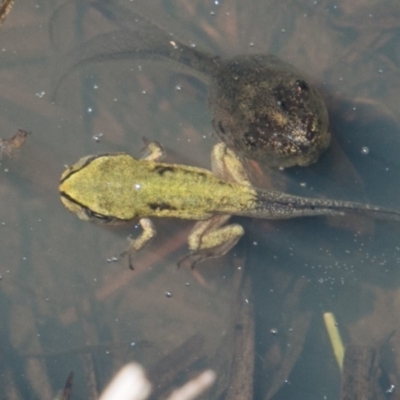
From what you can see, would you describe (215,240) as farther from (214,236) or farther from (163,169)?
(163,169)

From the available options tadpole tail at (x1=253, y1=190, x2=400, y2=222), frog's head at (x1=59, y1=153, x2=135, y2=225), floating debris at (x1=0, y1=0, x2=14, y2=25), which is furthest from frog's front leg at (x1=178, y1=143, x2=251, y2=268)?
floating debris at (x1=0, y1=0, x2=14, y2=25)

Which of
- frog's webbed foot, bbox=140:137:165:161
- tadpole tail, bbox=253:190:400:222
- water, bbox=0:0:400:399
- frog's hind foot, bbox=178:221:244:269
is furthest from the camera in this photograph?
water, bbox=0:0:400:399

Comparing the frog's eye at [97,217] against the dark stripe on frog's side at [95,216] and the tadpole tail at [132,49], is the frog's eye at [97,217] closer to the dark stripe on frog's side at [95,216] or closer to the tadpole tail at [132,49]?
the dark stripe on frog's side at [95,216]

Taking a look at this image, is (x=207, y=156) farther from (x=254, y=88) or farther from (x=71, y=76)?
(x=71, y=76)

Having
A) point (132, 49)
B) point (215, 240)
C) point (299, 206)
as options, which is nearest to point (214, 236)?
point (215, 240)

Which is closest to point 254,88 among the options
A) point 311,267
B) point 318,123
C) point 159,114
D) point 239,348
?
point 318,123

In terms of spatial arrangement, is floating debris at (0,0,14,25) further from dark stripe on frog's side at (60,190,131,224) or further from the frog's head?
dark stripe on frog's side at (60,190,131,224)
